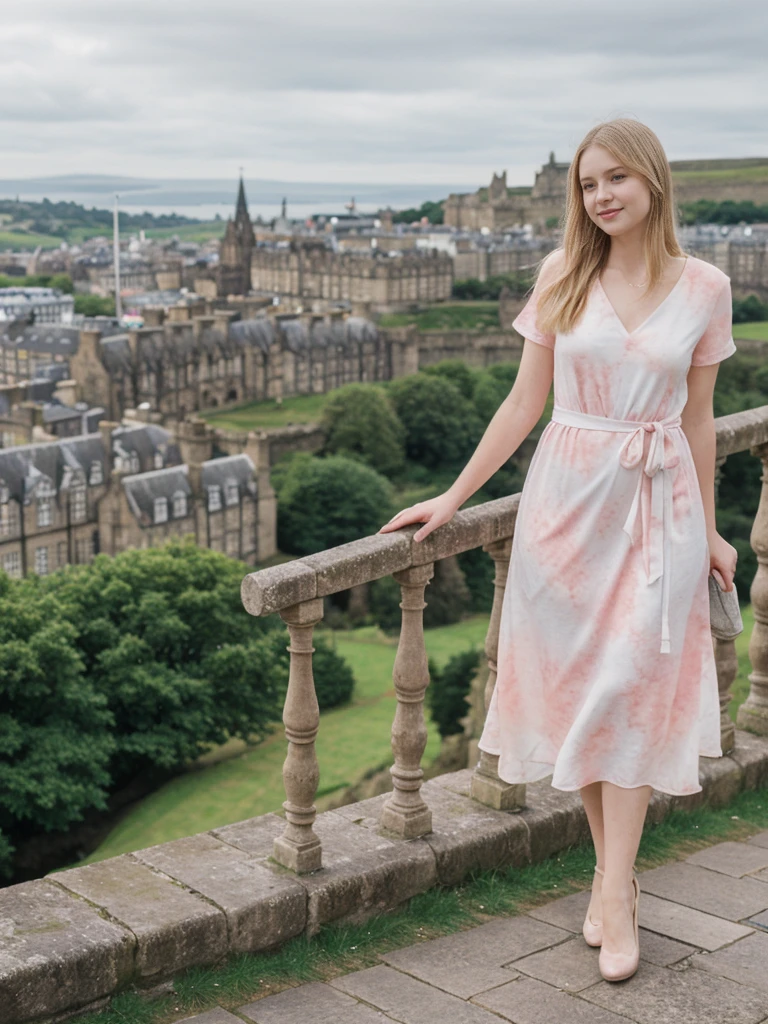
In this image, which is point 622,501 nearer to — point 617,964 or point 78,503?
point 617,964

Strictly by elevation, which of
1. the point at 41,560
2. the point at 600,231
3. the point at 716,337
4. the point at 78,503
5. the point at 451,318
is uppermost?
the point at 600,231

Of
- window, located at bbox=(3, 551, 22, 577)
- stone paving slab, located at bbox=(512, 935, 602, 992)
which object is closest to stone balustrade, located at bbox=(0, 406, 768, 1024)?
stone paving slab, located at bbox=(512, 935, 602, 992)

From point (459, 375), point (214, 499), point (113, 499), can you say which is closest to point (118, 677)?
point (113, 499)

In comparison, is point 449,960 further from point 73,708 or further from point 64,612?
point 64,612

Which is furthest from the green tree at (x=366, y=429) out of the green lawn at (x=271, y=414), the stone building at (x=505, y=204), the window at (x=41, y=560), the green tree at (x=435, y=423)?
the stone building at (x=505, y=204)

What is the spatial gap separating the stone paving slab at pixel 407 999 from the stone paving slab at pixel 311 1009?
1.5 inches

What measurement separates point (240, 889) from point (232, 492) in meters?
47.1

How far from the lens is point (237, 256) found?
407 feet

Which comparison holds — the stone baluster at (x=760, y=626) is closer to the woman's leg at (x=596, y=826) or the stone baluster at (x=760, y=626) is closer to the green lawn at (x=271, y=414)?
the woman's leg at (x=596, y=826)

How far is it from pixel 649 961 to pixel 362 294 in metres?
105

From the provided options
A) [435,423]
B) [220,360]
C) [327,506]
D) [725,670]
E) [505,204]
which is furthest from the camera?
[505,204]

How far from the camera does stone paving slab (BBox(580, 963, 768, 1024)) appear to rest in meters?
3.39

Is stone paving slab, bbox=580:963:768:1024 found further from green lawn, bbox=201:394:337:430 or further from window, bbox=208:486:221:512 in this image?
green lawn, bbox=201:394:337:430

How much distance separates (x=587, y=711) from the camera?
3.57 meters
